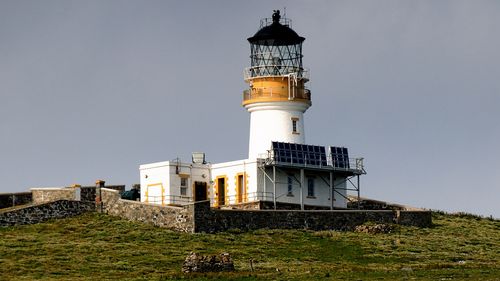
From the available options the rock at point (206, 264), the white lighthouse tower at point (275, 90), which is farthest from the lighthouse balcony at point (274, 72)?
the rock at point (206, 264)

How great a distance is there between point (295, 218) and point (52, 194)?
1486cm

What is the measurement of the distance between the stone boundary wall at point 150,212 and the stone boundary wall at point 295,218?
2.58 ft

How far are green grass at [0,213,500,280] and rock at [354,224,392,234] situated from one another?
2.00ft

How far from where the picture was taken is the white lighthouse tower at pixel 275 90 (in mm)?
78938

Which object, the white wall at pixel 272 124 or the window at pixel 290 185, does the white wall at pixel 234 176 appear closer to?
the white wall at pixel 272 124

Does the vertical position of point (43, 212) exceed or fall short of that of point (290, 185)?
it falls short

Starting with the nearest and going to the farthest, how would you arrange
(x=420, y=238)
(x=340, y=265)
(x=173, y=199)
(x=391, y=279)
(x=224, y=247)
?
(x=391, y=279)
(x=340, y=265)
(x=224, y=247)
(x=420, y=238)
(x=173, y=199)

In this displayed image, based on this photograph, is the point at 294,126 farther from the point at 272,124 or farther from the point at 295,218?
the point at 295,218

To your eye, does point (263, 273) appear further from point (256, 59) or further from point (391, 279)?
point (256, 59)

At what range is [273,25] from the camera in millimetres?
80375

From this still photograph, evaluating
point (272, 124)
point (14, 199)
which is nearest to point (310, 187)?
point (272, 124)

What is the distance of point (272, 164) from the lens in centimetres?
7538

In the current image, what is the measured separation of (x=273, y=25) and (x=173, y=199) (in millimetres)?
12281

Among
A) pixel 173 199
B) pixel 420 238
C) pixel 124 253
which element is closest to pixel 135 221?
pixel 173 199
